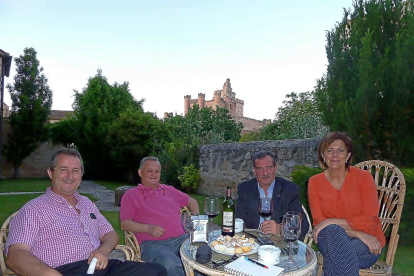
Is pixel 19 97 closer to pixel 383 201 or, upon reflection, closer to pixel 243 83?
pixel 243 83

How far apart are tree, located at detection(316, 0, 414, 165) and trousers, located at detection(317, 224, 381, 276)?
2.32 metres

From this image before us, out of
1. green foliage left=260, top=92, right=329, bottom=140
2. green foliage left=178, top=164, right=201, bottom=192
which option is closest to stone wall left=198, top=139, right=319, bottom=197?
green foliage left=178, top=164, right=201, bottom=192

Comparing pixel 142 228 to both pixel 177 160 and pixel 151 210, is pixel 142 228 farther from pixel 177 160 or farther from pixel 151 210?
pixel 177 160

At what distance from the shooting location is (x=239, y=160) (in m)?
7.76

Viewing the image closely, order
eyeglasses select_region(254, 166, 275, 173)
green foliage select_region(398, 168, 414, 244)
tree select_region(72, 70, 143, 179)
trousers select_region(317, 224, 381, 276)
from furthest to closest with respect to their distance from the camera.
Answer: tree select_region(72, 70, 143, 179), green foliage select_region(398, 168, 414, 244), eyeglasses select_region(254, 166, 275, 173), trousers select_region(317, 224, 381, 276)

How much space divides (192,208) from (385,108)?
3.02 metres

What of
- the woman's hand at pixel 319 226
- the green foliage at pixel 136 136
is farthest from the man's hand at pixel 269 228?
the green foliage at pixel 136 136

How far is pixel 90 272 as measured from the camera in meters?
1.96

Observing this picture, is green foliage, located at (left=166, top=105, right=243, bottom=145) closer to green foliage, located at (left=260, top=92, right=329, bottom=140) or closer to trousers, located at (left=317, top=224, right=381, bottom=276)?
green foliage, located at (left=260, top=92, right=329, bottom=140)

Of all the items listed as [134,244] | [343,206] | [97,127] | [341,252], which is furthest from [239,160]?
[97,127]

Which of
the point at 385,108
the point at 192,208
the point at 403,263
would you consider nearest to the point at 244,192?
the point at 192,208

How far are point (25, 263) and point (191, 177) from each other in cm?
733

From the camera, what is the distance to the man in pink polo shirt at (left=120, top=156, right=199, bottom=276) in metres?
2.54

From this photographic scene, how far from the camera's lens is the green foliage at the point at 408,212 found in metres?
3.62
